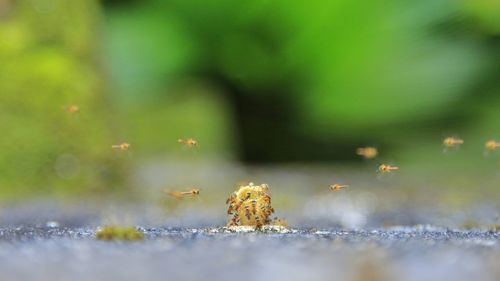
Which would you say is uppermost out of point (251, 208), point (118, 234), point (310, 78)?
point (310, 78)

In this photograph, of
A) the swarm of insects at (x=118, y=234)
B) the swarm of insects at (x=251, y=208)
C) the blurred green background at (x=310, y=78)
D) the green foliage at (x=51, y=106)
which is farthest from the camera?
the blurred green background at (x=310, y=78)

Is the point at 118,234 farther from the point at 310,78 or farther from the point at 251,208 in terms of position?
the point at 310,78

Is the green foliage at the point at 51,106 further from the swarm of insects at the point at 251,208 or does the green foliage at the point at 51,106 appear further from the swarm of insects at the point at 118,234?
the swarm of insects at the point at 118,234

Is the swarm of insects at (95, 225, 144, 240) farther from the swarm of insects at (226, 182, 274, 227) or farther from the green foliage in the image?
the green foliage

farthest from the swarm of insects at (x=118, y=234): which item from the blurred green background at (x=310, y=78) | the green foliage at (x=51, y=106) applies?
the blurred green background at (x=310, y=78)

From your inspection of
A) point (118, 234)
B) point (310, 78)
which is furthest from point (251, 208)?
point (310, 78)

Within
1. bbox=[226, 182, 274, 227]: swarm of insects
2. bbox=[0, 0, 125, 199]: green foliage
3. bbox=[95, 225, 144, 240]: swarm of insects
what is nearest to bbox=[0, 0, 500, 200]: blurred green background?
bbox=[0, 0, 125, 199]: green foliage

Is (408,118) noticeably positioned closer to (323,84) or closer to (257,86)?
(323,84)
